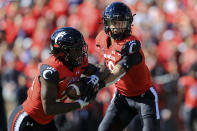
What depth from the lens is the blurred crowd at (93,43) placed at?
7.85 metres

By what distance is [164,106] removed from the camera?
7824mm

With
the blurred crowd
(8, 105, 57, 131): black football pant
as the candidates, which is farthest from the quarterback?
the blurred crowd

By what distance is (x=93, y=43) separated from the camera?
8.55 metres

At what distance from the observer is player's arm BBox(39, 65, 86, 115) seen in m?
3.98

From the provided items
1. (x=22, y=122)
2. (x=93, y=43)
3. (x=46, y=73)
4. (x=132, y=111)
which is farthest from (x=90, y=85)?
(x=93, y=43)

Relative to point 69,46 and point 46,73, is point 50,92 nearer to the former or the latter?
A: point 46,73

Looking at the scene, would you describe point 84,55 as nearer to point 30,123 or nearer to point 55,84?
point 55,84

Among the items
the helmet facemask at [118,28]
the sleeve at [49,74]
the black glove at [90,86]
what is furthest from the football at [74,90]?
the helmet facemask at [118,28]

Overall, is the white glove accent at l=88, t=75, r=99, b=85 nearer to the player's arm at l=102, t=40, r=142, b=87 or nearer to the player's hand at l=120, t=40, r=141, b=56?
the player's arm at l=102, t=40, r=142, b=87

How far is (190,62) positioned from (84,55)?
12.5ft

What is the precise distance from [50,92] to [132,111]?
133 cm

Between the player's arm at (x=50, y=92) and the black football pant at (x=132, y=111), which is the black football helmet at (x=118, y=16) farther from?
the player's arm at (x=50, y=92)

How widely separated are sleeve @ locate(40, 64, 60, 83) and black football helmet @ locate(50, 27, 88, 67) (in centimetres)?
20

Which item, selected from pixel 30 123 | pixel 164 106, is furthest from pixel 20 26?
pixel 30 123
